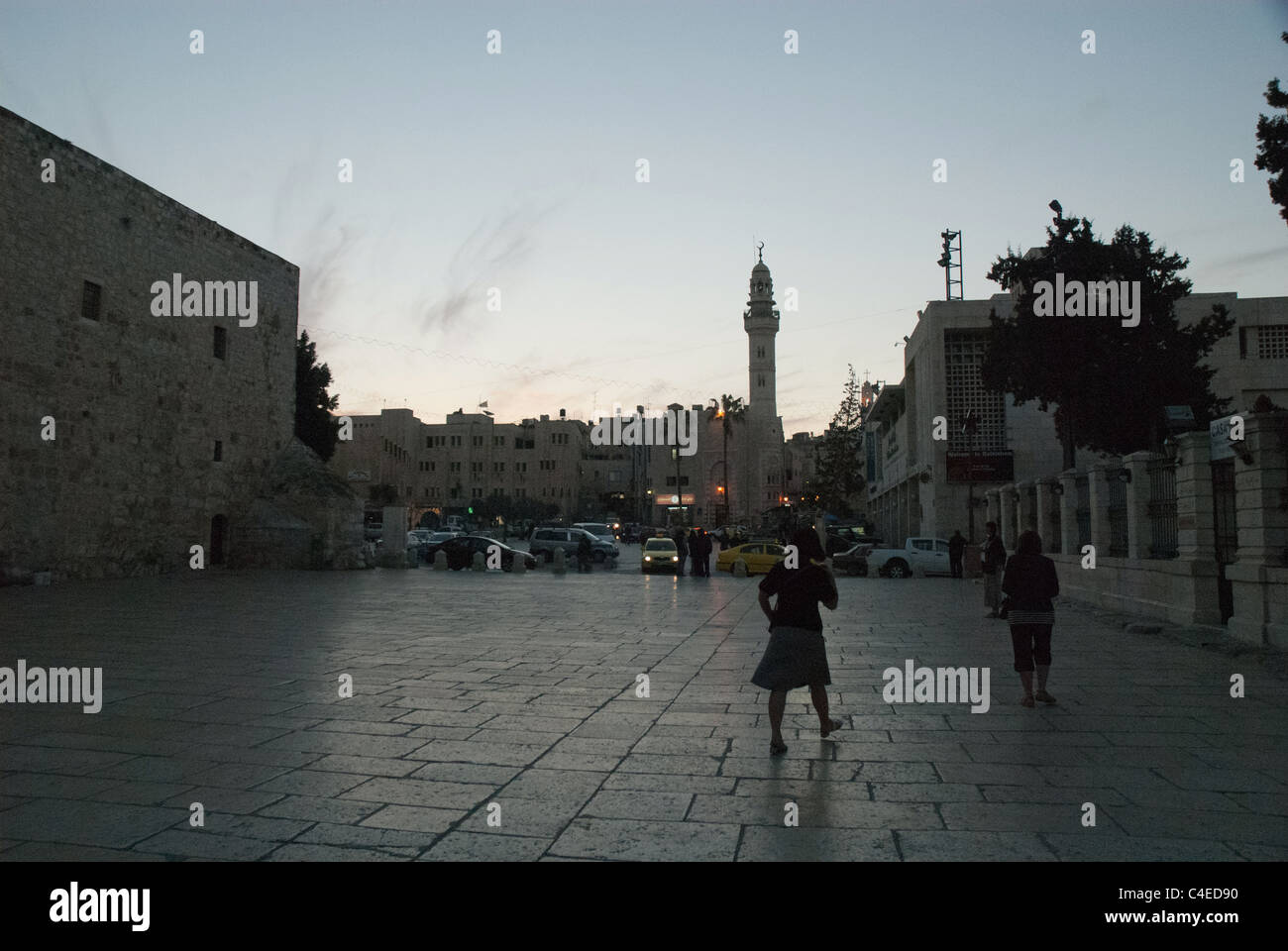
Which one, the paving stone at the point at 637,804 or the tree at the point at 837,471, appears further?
the tree at the point at 837,471

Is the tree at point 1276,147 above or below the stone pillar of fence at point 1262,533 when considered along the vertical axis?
above

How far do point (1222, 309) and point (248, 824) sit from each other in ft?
106

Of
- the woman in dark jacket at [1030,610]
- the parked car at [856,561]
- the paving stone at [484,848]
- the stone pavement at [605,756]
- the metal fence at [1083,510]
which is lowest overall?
the parked car at [856,561]

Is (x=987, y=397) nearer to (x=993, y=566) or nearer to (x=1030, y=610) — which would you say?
(x=993, y=566)

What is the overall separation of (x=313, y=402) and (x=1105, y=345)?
35.1 meters

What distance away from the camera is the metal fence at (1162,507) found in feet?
44.2

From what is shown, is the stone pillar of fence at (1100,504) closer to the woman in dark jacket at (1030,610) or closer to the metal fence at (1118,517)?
the metal fence at (1118,517)

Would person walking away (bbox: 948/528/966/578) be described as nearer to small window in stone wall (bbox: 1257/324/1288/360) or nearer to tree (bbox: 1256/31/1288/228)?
tree (bbox: 1256/31/1288/228)

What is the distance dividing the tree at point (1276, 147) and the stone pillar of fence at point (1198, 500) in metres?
4.70

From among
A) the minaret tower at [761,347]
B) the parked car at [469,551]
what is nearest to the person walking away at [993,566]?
the parked car at [469,551]

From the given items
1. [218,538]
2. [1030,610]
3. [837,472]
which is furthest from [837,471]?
[1030,610]

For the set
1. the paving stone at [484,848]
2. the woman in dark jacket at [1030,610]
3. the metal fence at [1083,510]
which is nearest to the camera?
the paving stone at [484,848]

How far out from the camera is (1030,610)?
7.94 meters
